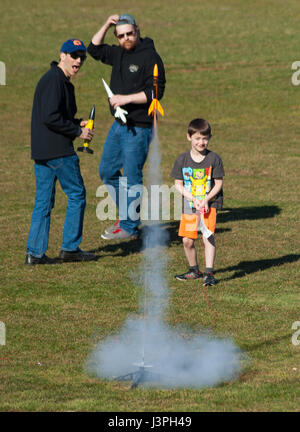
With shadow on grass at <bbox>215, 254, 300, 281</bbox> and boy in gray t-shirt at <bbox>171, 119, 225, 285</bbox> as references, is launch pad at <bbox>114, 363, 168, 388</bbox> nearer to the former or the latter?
boy in gray t-shirt at <bbox>171, 119, 225, 285</bbox>

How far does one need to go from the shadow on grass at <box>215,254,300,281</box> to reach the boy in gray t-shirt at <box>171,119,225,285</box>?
51 centimetres

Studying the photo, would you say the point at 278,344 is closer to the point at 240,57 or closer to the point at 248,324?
the point at 248,324

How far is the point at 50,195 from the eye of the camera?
8695 mm

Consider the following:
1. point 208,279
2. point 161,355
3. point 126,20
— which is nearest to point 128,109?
point 126,20

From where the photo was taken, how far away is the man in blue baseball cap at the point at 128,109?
9383 mm

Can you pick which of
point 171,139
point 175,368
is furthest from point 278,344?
point 171,139

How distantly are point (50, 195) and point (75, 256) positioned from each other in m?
0.76

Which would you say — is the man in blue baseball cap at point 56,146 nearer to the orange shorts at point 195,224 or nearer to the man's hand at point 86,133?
the man's hand at point 86,133

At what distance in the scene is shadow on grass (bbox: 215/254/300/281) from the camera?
28.0 feet

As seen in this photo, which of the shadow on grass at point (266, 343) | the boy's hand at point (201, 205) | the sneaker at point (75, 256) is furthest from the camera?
the sneaker at point (75, 256)
